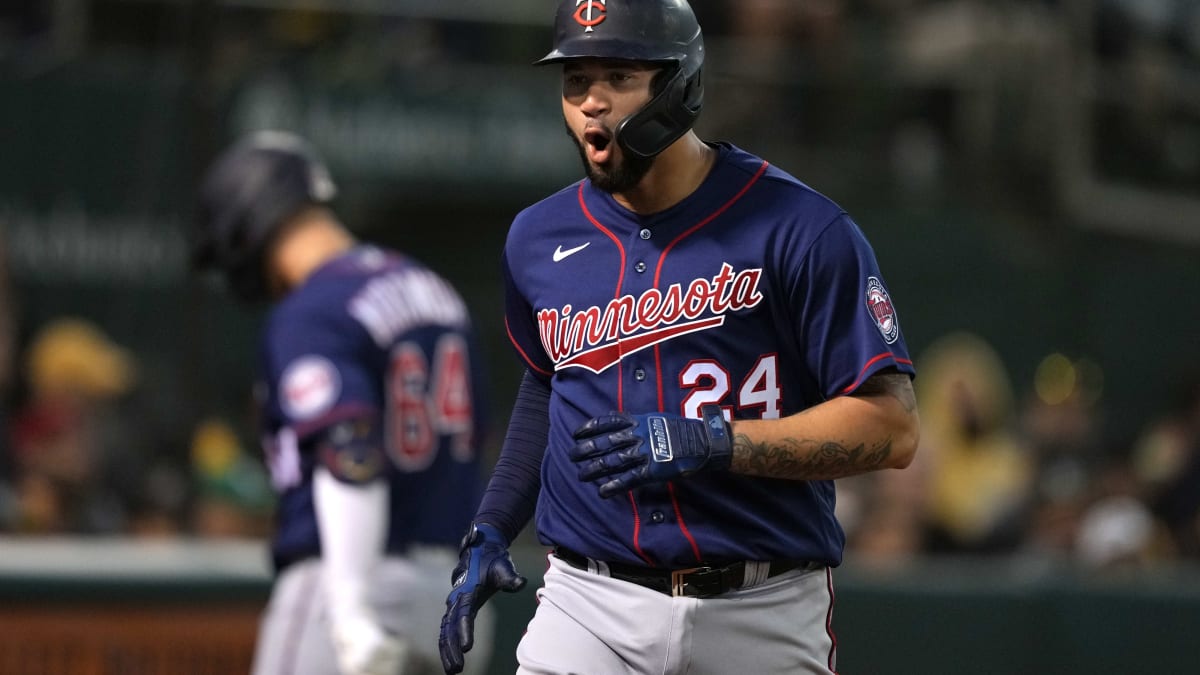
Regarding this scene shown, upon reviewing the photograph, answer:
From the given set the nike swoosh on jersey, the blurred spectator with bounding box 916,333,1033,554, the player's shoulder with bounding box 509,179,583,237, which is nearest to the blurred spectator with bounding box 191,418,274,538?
the blurred spectator with bounding box 916,333,1033,554

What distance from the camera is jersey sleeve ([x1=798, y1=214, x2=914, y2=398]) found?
3.22 m

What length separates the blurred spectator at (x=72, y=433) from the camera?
7.26 metres

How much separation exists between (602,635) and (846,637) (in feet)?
14.1

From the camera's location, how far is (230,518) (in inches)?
308

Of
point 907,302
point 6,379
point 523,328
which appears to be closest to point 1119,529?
point 907,302

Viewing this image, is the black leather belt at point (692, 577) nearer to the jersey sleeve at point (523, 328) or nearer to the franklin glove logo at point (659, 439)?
the franklin glove logo at point (659, 439)

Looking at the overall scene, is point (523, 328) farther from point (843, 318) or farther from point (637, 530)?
point (843, 318)

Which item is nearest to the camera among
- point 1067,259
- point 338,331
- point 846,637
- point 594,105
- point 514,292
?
point 594,105

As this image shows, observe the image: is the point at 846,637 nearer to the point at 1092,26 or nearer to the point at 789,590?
the point at 789,590

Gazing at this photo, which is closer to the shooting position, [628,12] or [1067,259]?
[628,12]

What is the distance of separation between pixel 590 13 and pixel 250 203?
2.11 m

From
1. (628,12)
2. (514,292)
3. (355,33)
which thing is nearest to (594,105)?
(628,12)

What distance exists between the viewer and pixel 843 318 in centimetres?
324

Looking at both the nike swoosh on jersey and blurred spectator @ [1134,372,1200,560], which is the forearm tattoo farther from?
blurred spectator @ [1134,372,1200,560]
